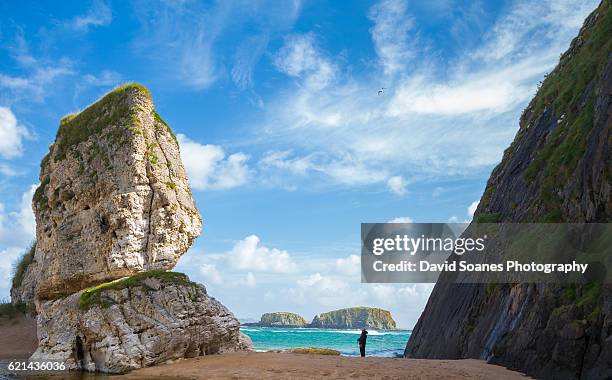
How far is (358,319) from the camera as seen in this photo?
527ft

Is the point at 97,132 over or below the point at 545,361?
over

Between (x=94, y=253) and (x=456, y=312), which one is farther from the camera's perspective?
(x=94, y=253)

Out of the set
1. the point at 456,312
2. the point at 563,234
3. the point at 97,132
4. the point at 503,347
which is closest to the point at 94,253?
the point at 97,132

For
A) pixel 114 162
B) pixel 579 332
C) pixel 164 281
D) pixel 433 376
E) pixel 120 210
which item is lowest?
pixel 433 376

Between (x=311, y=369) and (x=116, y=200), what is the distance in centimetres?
1382

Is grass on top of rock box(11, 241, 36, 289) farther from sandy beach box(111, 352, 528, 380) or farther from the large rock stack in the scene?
sandy beach box(111, 352, 528, 380)

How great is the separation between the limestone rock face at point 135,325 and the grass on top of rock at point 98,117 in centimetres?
1001

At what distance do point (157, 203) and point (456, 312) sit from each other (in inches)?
602

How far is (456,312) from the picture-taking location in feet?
71.7

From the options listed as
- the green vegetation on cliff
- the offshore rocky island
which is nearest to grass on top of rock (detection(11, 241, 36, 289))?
the green vegetation on cliff

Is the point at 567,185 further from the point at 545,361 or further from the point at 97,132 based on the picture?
the point at 97,132

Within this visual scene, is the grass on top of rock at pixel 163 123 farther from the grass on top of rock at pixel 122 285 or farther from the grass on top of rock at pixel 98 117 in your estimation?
the grass on top of rock at pixel 122 285

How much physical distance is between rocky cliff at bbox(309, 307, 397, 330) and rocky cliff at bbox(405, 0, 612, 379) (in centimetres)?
13542

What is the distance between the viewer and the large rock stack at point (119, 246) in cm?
2022
